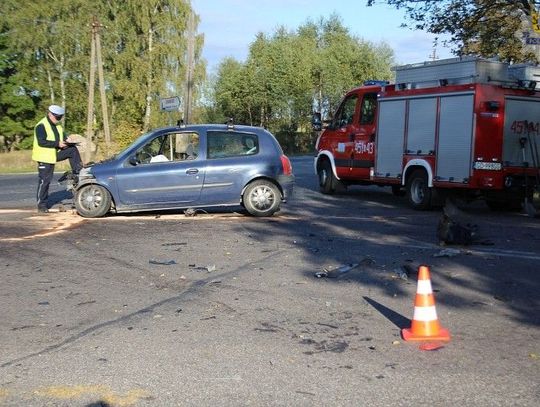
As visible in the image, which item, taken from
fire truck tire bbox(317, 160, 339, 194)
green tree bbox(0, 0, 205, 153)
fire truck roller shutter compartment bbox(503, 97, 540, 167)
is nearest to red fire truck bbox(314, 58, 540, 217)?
fire truck roller shutter compartment bbox(503, 97, 540, 167)

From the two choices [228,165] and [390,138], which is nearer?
[228,165]

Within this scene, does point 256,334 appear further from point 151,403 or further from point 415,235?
point 415,235

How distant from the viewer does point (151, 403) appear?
13.6 ft

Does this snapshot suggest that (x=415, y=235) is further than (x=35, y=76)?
No

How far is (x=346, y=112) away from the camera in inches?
672

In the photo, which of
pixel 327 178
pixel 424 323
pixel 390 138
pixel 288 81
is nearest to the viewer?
pixel 424 323

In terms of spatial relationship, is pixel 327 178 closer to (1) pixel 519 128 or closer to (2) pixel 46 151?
(1) pixel 519 128

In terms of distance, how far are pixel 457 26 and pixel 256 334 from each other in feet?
65.4

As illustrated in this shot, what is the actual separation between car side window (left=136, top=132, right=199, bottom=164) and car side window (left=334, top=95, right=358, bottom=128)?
581 centimetres

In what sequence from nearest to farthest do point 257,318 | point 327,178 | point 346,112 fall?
point 257,318, point 346,112, point 327,178

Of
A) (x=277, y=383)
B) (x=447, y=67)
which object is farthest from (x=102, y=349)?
(x=447, y=67)

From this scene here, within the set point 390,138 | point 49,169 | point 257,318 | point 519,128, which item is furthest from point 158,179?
point 519,128

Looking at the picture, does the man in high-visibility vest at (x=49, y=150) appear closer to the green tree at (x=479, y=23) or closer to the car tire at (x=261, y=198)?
the car tire at (x=261, y=198)

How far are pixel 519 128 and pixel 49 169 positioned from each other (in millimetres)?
9269
